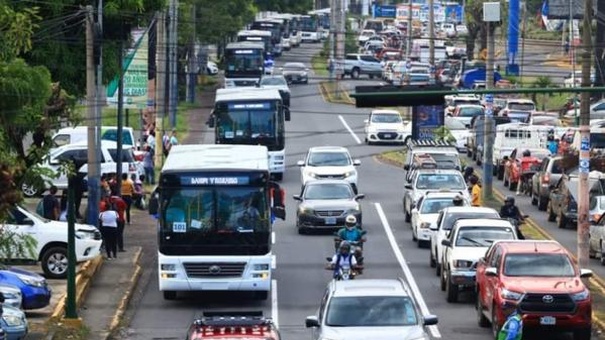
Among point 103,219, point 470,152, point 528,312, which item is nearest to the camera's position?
point 528,312

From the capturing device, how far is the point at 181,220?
33.3m

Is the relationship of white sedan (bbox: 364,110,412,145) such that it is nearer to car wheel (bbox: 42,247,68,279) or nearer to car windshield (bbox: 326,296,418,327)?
car wheel (bbox: 42,247,68,279)

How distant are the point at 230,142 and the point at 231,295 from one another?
2138 centimetres

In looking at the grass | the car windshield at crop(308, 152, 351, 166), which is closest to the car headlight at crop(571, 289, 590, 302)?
the car windshield at crop(308, 152, 351, 166)

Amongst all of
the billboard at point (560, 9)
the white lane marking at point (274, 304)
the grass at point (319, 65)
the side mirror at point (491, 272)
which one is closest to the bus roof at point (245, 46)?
the grass at point (319, 65)

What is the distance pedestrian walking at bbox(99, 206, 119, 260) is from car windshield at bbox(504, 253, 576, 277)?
11.9m

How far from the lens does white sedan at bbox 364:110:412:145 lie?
70.6m

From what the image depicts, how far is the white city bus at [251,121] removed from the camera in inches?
2235

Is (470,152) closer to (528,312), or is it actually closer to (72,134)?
(72,134)

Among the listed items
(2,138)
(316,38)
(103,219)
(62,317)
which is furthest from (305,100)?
(2,138)

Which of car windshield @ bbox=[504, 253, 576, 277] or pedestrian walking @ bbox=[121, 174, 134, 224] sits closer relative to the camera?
car windshield @ bbox=[504, 253, 576, 277]

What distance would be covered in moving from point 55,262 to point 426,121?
3030 cm

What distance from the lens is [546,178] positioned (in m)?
51.2

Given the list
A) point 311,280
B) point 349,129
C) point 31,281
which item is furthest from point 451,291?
point 349,129
